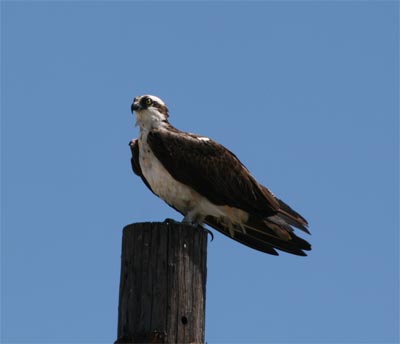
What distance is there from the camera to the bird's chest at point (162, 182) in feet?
29.7

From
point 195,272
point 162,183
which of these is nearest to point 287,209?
point 162,183

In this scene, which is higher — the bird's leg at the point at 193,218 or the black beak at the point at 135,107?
the black beak at the point at 135,107

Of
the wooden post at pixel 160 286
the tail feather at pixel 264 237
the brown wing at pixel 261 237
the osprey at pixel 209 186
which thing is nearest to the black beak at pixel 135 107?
the osprey at pixel 209 186

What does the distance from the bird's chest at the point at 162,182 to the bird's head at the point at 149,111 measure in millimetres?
221

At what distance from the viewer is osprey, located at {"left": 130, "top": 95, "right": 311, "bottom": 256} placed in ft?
29.8

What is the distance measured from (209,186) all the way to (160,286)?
327 cm

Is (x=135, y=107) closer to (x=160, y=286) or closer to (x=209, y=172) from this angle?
(x=209, y=172)

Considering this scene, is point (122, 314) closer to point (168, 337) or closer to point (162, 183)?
point (168, 337)

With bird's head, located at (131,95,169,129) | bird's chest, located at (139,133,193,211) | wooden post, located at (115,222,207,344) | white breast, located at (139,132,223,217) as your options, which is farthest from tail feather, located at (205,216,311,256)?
wooden post, located at (115,222,207,344)

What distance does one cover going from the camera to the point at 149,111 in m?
9.47

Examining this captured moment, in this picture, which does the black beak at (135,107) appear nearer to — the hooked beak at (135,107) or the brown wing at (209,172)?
the hooked beak at (135,107)

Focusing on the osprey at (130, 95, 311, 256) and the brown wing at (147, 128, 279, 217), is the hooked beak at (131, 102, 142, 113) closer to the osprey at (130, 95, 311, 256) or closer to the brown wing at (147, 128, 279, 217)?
the osprey at (130, 95, 311, 256)

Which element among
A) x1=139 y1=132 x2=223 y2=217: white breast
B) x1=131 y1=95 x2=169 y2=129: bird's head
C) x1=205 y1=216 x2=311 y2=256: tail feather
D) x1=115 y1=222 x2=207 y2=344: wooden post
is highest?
x1=131 y1=95 x2=169 y2=129: bird's head

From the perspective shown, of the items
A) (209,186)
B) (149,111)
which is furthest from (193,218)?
(149,111)
